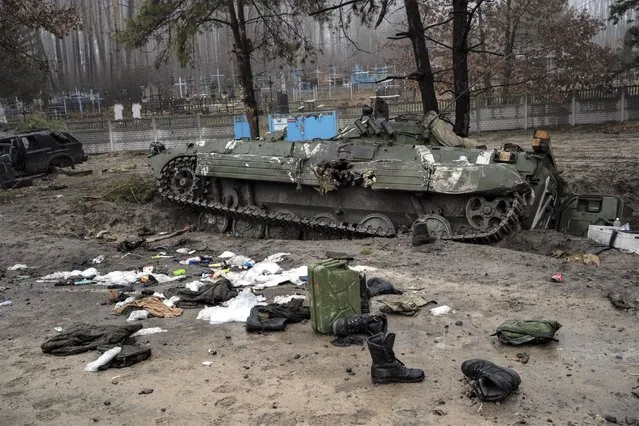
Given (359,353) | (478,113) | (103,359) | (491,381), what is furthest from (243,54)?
(491,381)

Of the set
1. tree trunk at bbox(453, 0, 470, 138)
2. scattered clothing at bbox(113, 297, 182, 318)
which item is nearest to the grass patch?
tree trunk at bbox(453, 0, 470, 138)

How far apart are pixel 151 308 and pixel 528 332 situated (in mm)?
4095

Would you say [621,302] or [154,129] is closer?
[621,302]

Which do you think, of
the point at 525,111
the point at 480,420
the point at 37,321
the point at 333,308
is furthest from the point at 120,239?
the point at 525,111

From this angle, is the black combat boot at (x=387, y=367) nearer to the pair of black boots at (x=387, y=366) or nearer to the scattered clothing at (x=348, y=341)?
the pair of black boots at (x=387, y=366)

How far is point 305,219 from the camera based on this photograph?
1209 centimetres

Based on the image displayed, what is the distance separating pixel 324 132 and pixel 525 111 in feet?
38.5

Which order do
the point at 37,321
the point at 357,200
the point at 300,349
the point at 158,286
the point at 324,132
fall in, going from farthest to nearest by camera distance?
the point at 324,132 → the point at 357,200 → the point at 158,286 → the point at 37,321 → the point at 300,349

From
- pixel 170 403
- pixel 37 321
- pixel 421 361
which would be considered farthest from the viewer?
pixel 37 321

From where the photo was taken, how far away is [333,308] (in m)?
6.16

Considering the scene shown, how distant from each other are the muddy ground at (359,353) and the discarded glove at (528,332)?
89 mm

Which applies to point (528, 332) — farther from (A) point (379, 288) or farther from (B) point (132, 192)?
(B) point (132, 192)

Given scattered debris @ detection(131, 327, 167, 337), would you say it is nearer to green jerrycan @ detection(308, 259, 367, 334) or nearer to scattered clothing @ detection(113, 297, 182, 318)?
scattered clothing @ detection(113, 297, 182, 318)

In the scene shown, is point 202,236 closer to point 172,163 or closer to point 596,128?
point 172,163
